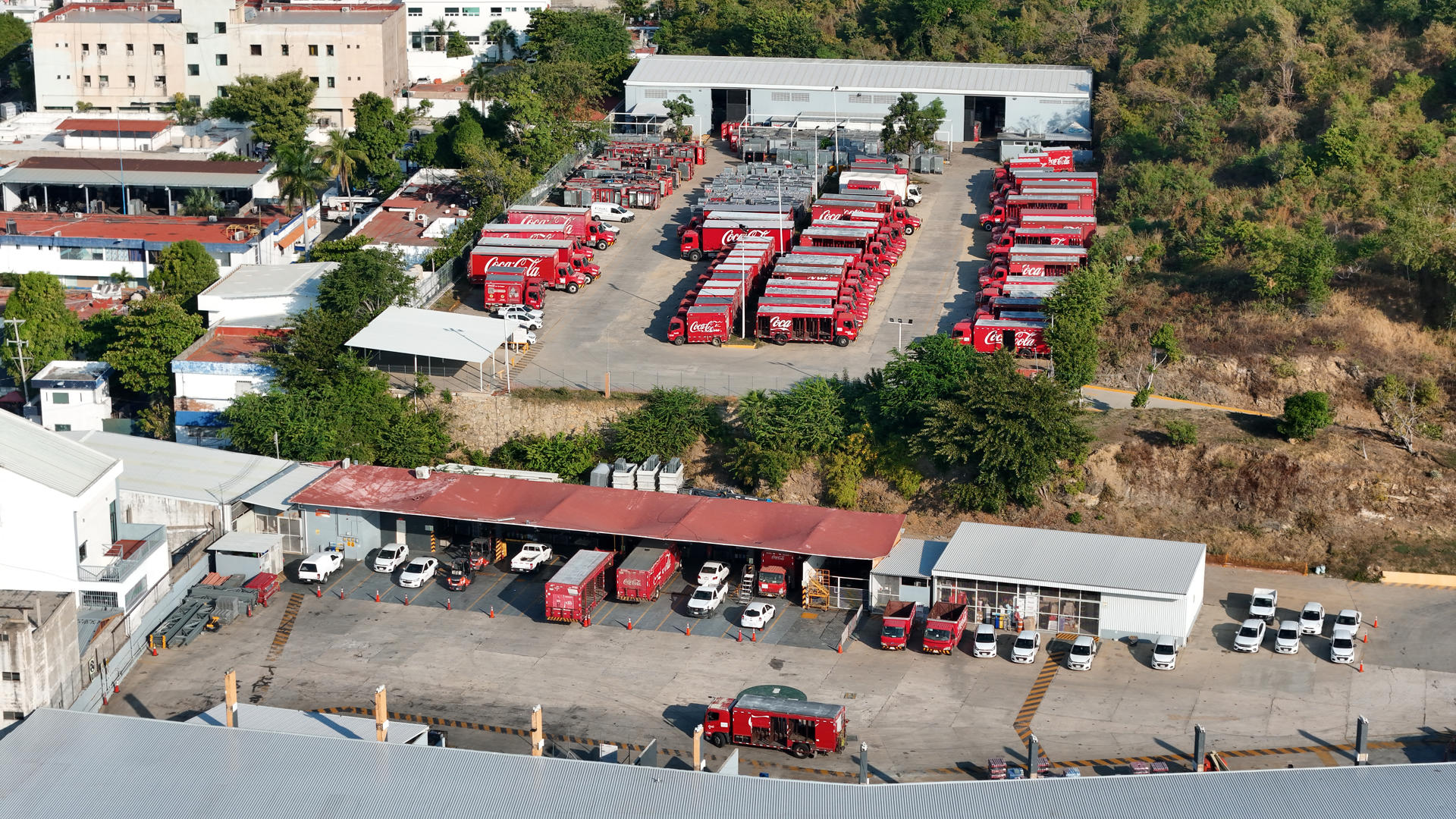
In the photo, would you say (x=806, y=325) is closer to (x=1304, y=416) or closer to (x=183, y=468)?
(x=1304, y=416)

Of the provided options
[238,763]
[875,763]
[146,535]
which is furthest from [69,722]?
[875,763]

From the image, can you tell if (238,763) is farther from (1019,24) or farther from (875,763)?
(1019,24)

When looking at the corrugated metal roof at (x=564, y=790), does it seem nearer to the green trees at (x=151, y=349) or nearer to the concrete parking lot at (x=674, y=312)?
the concrete parking lot at (x=674, y=312)

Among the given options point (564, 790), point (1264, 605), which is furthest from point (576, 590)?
point (1264, 605)

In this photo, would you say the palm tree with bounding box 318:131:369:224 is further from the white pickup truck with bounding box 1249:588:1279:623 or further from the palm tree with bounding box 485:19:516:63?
the white pickup truck with bounding box 1249:588:1279:623

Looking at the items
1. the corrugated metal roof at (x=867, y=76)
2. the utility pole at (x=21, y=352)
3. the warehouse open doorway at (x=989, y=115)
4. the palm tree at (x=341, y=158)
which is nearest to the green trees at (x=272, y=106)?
the palm tree at (x=341, y=158)

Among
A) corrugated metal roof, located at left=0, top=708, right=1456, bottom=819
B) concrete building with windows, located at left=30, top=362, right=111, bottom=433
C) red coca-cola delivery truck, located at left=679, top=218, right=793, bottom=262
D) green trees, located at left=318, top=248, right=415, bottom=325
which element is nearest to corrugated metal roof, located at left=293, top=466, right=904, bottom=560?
green trees, located at left=318, top=248, right=415, bottom=325

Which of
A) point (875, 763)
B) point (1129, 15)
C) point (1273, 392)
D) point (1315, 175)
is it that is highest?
point (1129, 15)
